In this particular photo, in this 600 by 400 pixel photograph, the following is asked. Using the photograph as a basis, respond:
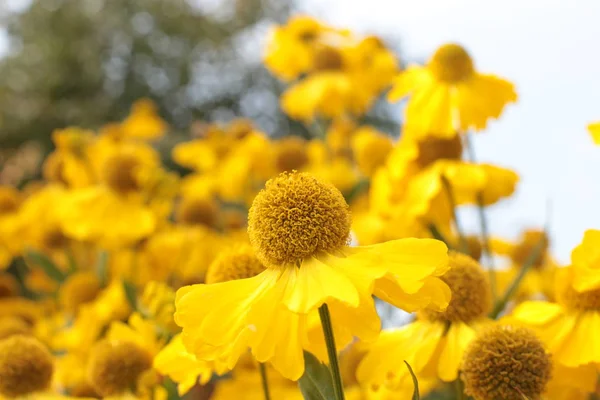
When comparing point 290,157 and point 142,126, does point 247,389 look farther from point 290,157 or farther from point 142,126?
point 142,126

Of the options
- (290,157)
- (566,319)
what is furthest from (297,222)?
(290,157)

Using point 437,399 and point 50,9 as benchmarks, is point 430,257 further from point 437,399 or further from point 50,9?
point 50,9

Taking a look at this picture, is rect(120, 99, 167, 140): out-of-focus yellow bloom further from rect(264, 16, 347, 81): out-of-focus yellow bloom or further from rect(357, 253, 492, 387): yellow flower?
rect(357, 253, 492, 387): yellow flower

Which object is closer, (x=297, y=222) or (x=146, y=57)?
(x=297, y=222)

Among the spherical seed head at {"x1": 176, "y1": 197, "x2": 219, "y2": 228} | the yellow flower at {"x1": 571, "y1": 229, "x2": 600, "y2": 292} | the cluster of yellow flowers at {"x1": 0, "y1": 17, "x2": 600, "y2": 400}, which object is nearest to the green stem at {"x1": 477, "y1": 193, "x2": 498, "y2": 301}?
the cluster of yellow flowers at {"x1": 0, "y1": 17, "x2": 600, "y2": 400}

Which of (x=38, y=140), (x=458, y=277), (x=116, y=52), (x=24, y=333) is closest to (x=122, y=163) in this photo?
(x=24, y=333)
